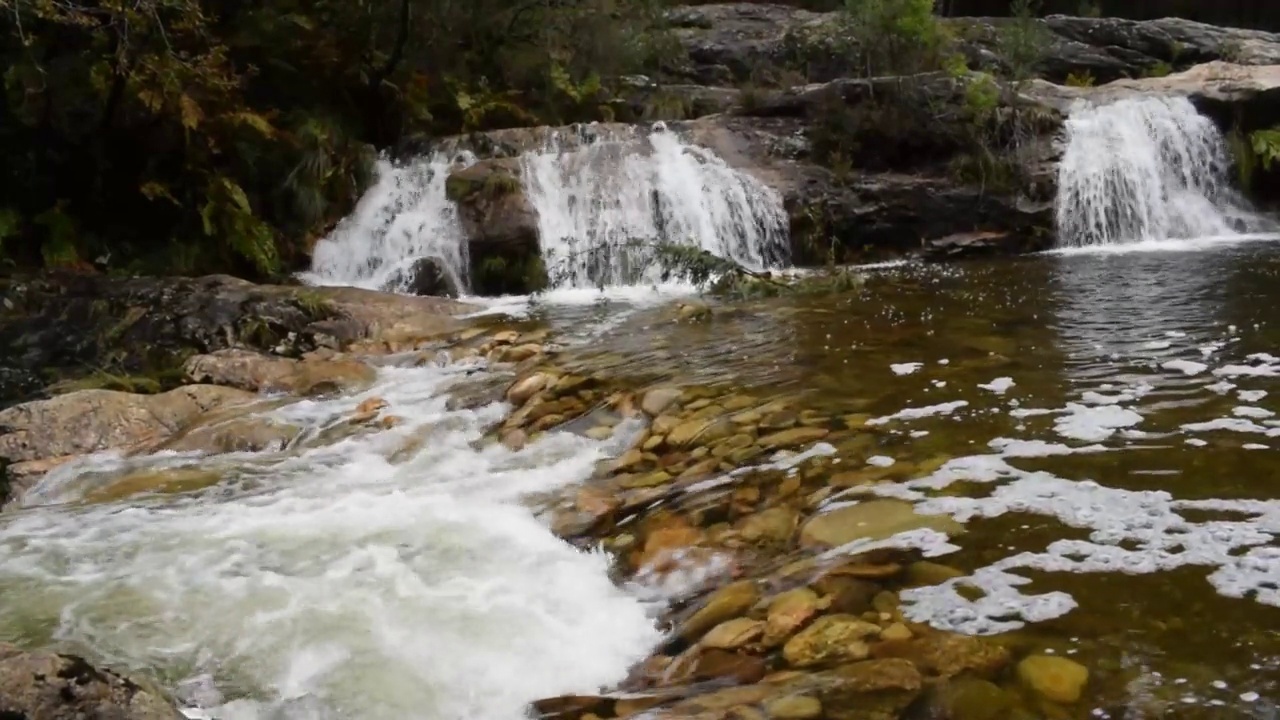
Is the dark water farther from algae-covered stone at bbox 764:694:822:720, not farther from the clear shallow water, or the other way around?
algae-covered stone at bbox 764:694:822:720

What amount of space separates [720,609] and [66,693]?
1766mm

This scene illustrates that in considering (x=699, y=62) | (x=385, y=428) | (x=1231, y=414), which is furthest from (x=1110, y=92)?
(x=385, y=428)

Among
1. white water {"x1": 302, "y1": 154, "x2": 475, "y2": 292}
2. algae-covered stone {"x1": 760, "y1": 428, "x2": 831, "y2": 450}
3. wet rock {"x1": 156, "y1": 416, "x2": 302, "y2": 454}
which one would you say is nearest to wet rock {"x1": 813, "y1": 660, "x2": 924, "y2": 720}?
algae-covered stone {"x1": 760, "y1": 428, "x2": 831, "y2": 450}

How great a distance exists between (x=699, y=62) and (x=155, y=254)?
12442 millimetres

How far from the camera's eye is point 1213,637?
245 centimetres

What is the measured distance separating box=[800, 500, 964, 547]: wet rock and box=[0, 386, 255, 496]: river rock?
14.5 ft

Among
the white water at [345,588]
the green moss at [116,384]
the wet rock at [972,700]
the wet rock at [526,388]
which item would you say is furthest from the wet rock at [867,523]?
the green moss at [116,384]

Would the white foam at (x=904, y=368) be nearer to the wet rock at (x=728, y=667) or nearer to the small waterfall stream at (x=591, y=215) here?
the wet rock at (x=728, y=667)

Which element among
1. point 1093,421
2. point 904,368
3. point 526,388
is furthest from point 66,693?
point 904,368

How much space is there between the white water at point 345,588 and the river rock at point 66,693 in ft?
1.75

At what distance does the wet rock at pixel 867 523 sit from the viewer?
3283mm

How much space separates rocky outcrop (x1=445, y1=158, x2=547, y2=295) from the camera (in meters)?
10.9

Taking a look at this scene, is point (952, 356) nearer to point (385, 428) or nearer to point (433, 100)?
point (385, 428)

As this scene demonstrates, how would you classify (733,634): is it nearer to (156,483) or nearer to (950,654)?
(950,654)
